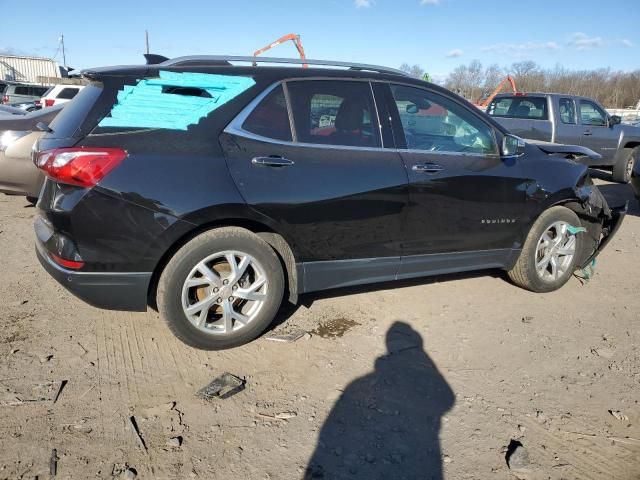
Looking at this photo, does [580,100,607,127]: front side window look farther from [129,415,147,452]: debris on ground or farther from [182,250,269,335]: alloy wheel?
[129,415,147,452]: debris on ground

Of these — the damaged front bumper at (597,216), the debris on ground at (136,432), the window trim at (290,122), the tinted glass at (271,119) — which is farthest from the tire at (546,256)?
A: the debris on ground at (136,432)

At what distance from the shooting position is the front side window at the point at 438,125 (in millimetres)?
3727

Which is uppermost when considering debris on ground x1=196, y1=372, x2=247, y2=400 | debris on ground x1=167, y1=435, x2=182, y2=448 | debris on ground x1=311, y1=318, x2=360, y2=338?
debris on ground x1=167, y1=435, x2=182, y2=448

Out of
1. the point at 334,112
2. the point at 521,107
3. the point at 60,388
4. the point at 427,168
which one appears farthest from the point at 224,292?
the point at 521,107

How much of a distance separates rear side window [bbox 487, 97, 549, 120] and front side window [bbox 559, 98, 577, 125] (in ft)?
1.22

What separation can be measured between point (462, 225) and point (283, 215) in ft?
5.17

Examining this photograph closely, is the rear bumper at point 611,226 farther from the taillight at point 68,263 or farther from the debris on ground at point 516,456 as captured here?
the taillight at point 68,263

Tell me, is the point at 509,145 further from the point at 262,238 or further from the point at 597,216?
the point at 262,238

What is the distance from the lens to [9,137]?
5770mm

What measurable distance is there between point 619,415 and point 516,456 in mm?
836

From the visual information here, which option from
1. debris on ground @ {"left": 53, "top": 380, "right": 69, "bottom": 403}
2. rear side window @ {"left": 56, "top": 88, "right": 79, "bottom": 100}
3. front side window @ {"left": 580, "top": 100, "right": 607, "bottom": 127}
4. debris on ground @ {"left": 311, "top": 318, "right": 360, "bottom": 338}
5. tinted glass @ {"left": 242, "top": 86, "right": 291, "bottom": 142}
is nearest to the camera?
debris on ground @ {"left": 53, "top": 380, "right": 69, "bottom": 403}

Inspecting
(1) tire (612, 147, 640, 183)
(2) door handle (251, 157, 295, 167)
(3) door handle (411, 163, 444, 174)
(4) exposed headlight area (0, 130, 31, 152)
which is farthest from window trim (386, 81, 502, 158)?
(1) tire (612, 147, 640, 183)

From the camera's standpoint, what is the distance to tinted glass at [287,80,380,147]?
331 cm

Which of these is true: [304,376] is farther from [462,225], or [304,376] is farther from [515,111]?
[515,111]
